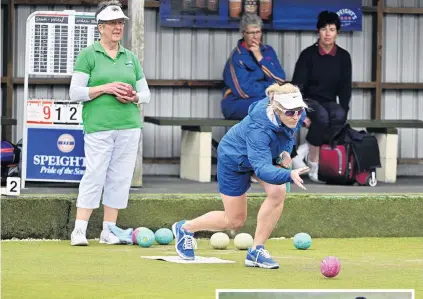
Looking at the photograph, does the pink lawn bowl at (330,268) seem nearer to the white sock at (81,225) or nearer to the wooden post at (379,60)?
the white sock at (81,225)

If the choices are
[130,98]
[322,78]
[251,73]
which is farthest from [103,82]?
[322,78]

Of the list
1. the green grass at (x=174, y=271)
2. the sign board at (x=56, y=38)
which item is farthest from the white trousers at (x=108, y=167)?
the sign board at (x=56, y=38)

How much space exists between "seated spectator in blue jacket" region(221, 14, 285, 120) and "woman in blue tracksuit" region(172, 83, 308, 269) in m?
4.55

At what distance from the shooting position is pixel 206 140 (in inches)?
562

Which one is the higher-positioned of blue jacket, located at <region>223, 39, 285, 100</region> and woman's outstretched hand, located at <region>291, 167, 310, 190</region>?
blue jacket, located at <region>223, 39, 285, 100</region>

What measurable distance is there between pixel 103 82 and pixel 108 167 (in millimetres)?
727

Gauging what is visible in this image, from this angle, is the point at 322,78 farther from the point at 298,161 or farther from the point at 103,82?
the point at 103,82

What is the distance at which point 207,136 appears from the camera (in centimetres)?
1427

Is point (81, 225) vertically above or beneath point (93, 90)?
beneath

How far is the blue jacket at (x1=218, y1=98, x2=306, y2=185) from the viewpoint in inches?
357

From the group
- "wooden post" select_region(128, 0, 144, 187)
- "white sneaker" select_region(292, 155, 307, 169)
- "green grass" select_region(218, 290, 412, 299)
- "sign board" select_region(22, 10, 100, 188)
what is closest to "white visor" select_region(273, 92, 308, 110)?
"green grass" select_region(218, 290, 412, 299)

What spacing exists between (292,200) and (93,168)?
1.97 m

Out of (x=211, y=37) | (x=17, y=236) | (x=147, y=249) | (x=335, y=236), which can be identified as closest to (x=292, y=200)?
(x=335, y=236)

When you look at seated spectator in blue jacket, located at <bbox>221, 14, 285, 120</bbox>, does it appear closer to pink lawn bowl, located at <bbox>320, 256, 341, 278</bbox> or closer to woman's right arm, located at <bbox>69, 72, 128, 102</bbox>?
woman's right arm, located at <bbox>69, 72, 128, 102</bbox>
